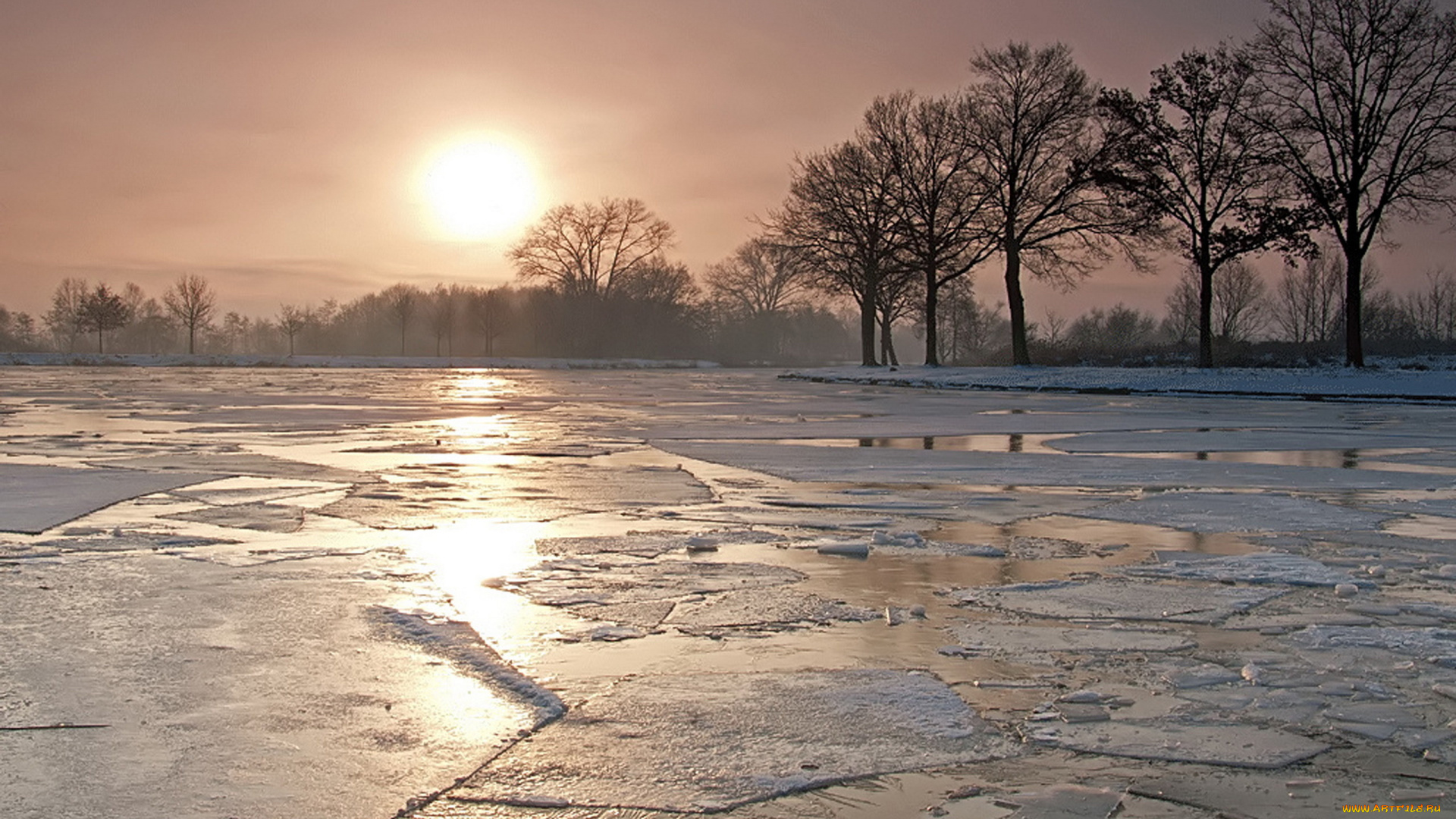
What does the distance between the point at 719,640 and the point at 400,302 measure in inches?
3660

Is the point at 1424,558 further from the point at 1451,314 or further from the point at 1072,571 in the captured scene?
the point at 1451,314

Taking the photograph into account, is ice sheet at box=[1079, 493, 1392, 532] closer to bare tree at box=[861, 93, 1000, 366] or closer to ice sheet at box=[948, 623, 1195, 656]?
ice sheet at box=[948, 623, 1195, 656]

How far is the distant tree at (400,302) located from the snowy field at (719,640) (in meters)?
85.2

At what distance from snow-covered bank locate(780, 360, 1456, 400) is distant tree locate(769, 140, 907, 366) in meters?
11.9

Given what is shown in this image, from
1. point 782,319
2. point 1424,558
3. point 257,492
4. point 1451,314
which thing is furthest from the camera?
point 782,319

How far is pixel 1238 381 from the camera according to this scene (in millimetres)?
29656

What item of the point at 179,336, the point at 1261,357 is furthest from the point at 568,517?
the point at 179,336

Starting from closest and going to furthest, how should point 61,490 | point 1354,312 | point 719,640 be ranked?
point 719,640 → point 61,490 → point 1354,312

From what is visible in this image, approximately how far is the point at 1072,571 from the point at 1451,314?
110 metres

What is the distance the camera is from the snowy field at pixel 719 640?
314cm

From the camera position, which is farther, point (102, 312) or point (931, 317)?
point (102, 312)

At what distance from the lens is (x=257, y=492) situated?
29.1 feet

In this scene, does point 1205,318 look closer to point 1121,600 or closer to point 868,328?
point 868,328

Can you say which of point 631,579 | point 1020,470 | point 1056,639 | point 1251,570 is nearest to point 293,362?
point 1020,470
